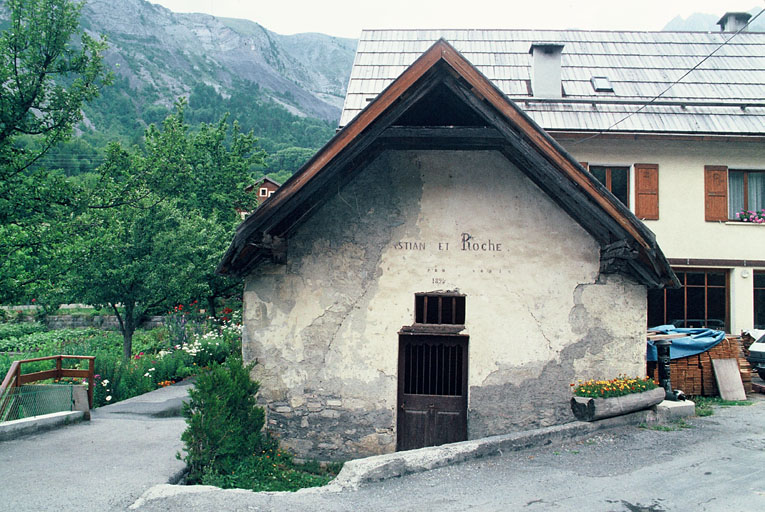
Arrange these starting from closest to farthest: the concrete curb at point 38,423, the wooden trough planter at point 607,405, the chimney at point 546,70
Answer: the wooden trough planter at point 607,405
the concrete curb at point 38,423
the chimney at point 546,70

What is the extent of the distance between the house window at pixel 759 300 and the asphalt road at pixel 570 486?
9806mm

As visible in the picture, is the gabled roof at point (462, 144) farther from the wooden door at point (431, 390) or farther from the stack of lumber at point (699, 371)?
the stack of lumber at point (699, 371)

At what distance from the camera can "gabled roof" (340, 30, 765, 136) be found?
15.3 m

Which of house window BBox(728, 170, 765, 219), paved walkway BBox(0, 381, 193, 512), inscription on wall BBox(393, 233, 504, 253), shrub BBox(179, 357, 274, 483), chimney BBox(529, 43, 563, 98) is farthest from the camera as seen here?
chimney BBox(529, 43, 563, 98)

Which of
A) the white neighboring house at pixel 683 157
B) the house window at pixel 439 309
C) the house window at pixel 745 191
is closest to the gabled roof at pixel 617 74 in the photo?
the white neighboring house at pixel 683 157

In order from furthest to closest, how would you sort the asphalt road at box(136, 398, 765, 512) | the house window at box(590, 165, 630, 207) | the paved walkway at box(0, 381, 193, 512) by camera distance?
1. the house window at box(590, 165, 630, 207)
2. the paved walkway at box(0, 381, 193, 512)
3. the asphalt road at box(136, 398, 765, 512)

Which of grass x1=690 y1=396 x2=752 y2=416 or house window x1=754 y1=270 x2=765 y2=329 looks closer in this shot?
grass x1=690 y1=396 x2=752 y2=416

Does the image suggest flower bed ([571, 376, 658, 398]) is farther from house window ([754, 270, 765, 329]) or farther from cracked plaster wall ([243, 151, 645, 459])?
house window ([754, 270, 765, 329])

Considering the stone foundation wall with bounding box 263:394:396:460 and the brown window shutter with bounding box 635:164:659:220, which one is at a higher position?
the brown window shutter with bounding box 635:164:659:220

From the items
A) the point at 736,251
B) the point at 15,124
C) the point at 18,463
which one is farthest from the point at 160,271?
the point at 736,251

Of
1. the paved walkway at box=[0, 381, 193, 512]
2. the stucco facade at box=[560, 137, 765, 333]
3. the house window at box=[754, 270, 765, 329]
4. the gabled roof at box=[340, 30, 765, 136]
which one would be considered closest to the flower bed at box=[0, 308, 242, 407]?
the paved walkway at box=[0, 381, 193, 512]

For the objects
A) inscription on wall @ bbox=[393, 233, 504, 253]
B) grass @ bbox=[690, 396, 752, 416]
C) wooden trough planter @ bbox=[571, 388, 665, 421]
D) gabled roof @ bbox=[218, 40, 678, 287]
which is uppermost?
gabled roof @ bbox=[218, 40, 678, 287]

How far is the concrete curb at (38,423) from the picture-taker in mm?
9219

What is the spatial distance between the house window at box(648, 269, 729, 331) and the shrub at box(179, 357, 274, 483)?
41.5 ft
